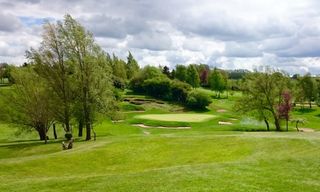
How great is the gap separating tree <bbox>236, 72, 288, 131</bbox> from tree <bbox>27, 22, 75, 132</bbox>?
118 feet

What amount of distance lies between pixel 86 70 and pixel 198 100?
7406 centimetres

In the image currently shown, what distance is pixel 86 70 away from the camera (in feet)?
173

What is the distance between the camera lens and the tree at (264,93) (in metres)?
74.6

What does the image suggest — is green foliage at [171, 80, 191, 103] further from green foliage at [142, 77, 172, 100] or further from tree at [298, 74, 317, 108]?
tree at [298, 74, 317, 108]

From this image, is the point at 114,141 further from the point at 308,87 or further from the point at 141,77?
the point at 141,77

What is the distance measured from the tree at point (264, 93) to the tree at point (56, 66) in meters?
35.9

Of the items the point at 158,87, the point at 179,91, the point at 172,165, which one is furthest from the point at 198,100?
the point at 172,165

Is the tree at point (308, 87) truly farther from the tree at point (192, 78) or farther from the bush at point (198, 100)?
the tree at point (192, 78)

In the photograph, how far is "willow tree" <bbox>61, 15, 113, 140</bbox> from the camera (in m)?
52.8

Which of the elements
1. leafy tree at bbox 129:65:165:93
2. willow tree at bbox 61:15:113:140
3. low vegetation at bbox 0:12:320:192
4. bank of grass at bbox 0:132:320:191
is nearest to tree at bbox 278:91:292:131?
low vegetation at bbox 0:12:320:192

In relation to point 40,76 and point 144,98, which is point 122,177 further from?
point 144,98

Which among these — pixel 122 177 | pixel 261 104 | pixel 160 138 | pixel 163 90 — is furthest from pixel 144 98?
pixel 122 177

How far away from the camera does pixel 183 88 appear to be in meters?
134

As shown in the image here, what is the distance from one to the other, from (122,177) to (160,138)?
71.1ft
